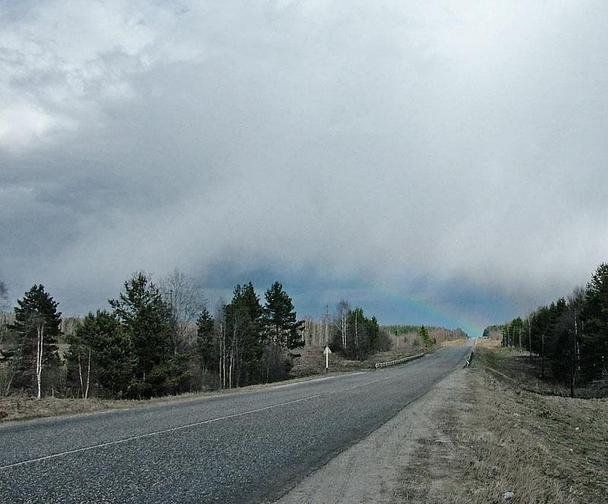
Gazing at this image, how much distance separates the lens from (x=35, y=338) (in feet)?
174

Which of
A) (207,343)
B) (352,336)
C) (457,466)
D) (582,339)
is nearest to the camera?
(457,466)

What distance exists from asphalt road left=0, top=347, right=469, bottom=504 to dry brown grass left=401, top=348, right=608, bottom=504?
1.94m

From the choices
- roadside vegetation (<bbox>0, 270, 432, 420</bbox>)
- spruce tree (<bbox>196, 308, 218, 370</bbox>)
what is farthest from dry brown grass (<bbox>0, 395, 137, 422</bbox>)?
spruce tree (<bbox>196, 308, 218, 370</bbox>)

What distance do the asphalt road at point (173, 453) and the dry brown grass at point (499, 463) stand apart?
1939 mm

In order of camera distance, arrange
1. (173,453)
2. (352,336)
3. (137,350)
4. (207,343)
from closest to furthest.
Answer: (173,453), (137,350), (207,343), (352,336)

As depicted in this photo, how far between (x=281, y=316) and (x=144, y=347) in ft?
130

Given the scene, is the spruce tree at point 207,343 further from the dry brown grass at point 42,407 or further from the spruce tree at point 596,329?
the dry brown grass at point 42,407

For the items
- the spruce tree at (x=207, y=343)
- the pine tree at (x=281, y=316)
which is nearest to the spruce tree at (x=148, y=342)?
the spruce tree at (x=207, y=343)

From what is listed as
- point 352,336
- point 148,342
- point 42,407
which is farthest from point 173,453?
point 352,336

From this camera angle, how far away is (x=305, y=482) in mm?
7832

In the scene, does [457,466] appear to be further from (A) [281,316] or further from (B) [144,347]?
(A) [281,316]

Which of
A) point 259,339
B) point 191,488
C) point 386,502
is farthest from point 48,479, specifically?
point 259,339

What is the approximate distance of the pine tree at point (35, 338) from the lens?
164 feet

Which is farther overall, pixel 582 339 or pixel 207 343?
pixel 207 343
